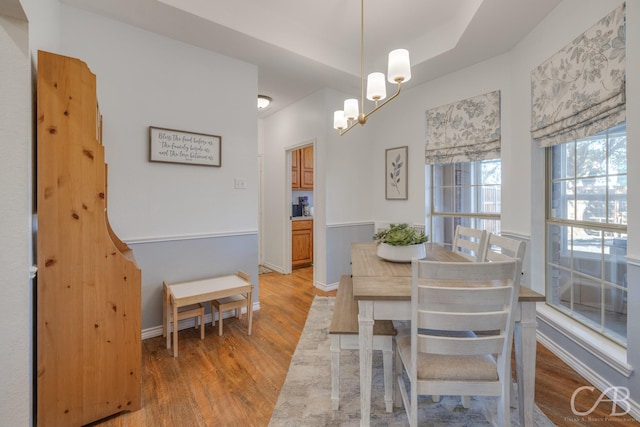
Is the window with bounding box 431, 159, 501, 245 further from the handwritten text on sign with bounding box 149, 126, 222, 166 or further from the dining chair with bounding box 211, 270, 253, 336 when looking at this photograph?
the handwritten text on sign with bounding box 149, 126, 222, 166

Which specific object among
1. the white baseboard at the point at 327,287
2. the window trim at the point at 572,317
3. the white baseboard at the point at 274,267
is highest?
the window trim at the point at 572,317

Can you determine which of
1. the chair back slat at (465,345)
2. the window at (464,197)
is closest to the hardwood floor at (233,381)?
the chair back slat at (465,345)

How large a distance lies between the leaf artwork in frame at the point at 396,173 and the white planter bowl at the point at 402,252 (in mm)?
2023

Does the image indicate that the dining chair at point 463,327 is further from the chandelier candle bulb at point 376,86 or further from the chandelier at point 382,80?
the chandelier candle bulb at point 376,86

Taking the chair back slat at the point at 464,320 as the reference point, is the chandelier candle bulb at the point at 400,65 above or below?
above

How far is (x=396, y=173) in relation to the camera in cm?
391

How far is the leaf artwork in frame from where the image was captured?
3.82 metres

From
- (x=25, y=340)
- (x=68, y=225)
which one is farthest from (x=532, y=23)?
(x=25, y=340)

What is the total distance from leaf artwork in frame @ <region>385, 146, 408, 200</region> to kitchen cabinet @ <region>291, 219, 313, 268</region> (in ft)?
5.12

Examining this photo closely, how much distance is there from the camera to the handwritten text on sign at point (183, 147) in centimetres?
246

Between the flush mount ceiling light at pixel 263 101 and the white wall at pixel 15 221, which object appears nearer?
the white wall at pixel 15 221

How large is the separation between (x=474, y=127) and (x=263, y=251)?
12.2 feet

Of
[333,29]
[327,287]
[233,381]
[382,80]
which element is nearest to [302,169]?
[327,287]

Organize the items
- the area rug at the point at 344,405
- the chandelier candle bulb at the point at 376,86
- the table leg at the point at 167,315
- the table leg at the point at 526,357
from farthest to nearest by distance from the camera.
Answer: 1. the table leg at the point at 167,315
2. the chandelier candle bulb at the point at 376,86
3. the area rug at the point at 344,405
4. the table leg at the point at 526,357
